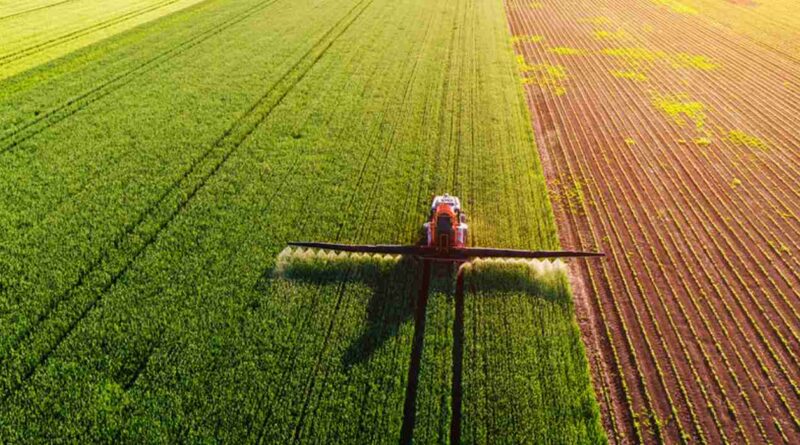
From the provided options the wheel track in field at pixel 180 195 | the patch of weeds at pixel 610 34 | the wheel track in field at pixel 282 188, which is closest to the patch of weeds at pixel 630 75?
the patch of weeds at pixel 610 34

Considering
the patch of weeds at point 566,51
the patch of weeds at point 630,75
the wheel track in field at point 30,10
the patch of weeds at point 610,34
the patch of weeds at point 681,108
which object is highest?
the wheel track in field at point 30,10

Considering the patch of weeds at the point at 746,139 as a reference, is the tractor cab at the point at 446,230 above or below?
above

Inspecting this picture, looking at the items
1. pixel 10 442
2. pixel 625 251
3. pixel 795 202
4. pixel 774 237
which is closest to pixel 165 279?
pixel 10 442

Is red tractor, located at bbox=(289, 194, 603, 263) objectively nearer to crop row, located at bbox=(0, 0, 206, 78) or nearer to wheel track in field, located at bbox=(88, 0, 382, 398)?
wheel track in field, located at bbox=(88, 0, 382, 398)

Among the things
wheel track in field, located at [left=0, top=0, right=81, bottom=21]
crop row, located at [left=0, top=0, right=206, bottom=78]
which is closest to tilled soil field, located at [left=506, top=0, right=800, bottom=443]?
crop row, located at [left=0, top=0, right=206, bottom=78]

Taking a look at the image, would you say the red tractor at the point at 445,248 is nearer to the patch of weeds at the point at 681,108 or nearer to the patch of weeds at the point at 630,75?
the patch of weeds at the point at 681,108

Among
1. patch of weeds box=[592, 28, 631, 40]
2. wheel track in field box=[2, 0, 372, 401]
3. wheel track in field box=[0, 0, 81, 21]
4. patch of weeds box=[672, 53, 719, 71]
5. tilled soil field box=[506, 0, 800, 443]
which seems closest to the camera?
tilled soil field box=[506, 0, 800, 443]

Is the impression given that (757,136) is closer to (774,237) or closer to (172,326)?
(774,237)

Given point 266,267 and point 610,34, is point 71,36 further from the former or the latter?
point 610,34
